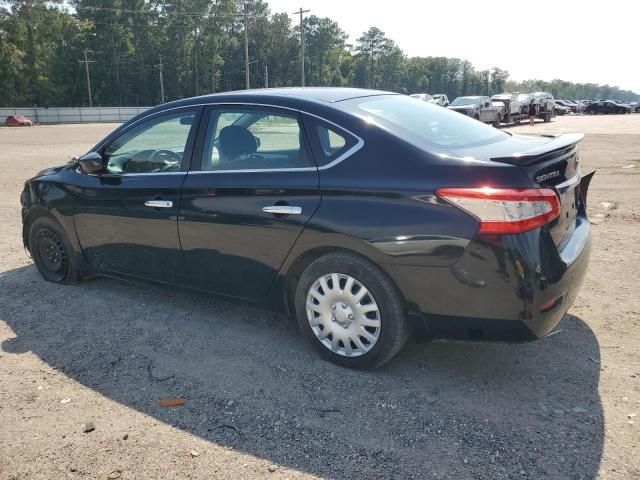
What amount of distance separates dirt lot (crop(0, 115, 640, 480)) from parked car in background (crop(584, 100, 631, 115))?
61284mm

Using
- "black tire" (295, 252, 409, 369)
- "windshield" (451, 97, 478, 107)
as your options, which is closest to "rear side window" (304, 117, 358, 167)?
"black tire" (295, 252, 409, 369)

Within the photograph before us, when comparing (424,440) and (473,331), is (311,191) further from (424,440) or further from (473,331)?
(424,440)

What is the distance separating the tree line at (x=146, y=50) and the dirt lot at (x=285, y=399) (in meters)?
64.8

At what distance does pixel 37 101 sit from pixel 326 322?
280ft

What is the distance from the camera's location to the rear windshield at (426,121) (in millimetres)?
3457

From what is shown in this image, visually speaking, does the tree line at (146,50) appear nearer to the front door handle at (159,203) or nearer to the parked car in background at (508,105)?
the parked car in background at (508,105)

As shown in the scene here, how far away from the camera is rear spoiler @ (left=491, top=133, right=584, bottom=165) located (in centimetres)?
294

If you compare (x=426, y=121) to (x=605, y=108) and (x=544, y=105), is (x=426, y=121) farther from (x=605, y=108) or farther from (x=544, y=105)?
(x=605, y=108)

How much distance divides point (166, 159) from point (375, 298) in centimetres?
201

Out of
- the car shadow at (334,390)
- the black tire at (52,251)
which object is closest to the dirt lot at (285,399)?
the car shadow at (334,390)

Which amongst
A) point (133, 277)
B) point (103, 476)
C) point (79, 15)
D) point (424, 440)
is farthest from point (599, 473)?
point (79, 15)

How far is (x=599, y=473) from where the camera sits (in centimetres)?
252

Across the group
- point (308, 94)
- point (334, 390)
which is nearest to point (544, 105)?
point (308, 94)

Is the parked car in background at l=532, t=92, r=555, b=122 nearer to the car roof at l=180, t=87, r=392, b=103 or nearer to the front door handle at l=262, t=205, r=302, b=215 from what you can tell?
the car roof at l=180, t=87, r=392, b=103
